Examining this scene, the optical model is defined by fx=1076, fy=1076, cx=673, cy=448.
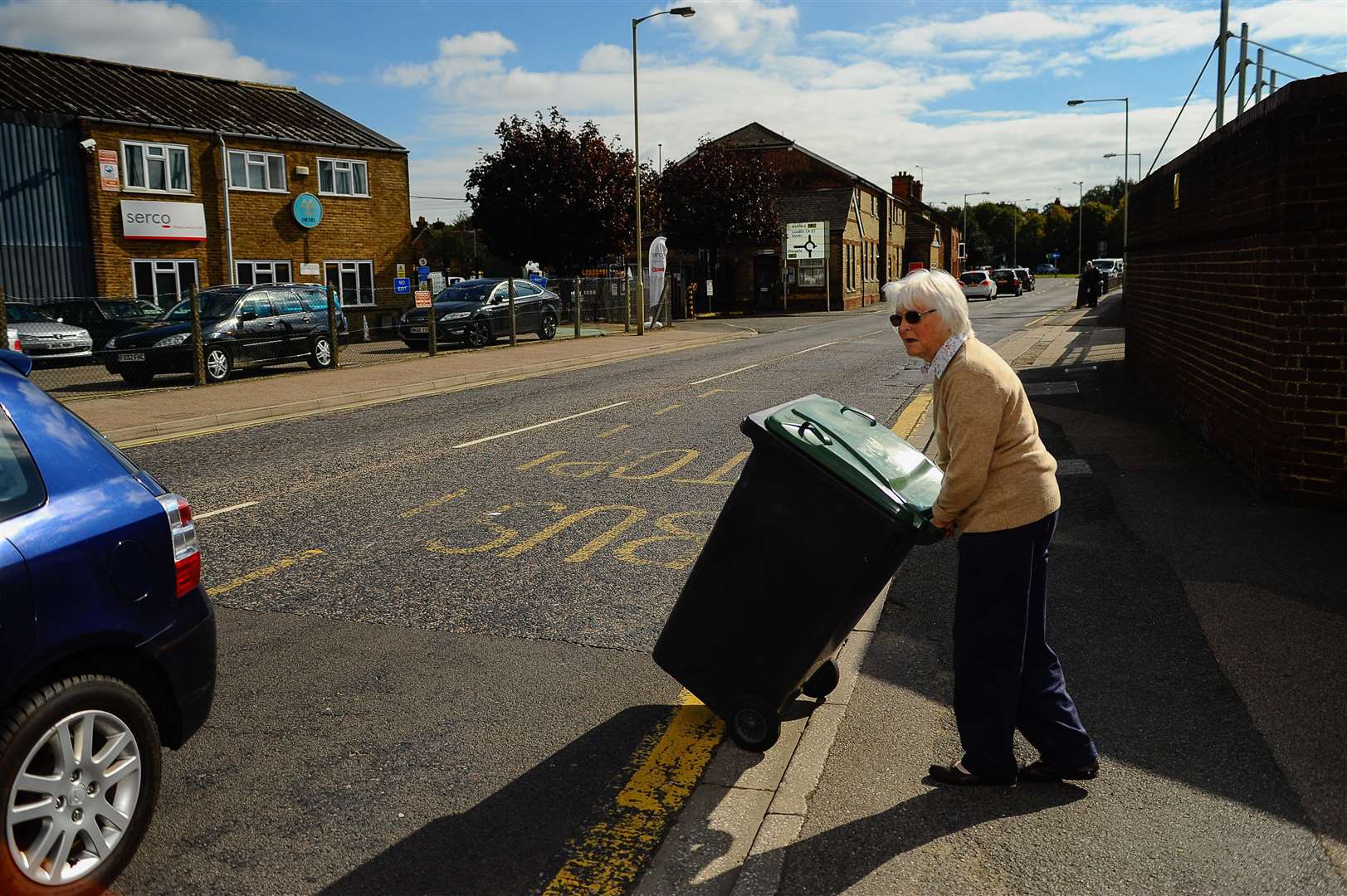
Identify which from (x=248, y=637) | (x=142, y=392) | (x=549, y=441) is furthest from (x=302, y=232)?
(x=248, y=637)

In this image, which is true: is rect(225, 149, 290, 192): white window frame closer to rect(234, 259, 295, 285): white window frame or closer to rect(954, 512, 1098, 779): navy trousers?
rect(234, 259, 295, 285): white window frame

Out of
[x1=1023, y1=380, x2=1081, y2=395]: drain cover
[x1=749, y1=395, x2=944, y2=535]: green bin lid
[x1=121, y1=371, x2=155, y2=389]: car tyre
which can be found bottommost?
[x1=1023, y1=380, x2=1081, y2=395]: drain cover

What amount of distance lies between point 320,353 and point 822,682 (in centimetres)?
1824

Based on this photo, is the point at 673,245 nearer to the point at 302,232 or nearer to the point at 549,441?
the point at 302,232

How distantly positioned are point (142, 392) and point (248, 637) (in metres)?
13.0

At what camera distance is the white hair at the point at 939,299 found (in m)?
3.40

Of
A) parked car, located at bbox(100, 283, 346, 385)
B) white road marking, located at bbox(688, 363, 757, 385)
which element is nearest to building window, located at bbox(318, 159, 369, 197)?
parked car, located at bbox(100, 283, 346, 385)

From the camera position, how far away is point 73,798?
2908 millimetres

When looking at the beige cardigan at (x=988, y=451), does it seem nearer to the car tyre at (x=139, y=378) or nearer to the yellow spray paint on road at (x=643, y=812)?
the yellow spray paint on road at (x=643, y=812)

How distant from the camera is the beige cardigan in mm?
3363

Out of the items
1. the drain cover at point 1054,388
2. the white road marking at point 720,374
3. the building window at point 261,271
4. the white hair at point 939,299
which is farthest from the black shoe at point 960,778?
the building window at point 261,271

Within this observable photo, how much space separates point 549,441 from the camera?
440 inches

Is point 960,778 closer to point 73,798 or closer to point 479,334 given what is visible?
point 73,798

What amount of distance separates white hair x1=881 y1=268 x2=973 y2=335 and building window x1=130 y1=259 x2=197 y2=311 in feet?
99.3
